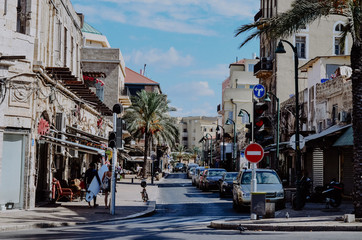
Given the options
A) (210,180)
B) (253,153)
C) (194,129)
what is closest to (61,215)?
(253,153)

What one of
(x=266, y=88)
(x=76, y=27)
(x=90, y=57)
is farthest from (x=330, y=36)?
(x=76, y=27)

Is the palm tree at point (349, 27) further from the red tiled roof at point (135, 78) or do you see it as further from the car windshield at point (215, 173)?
the red tiled roof at point (135, 78)

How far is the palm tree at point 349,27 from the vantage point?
52.3ft

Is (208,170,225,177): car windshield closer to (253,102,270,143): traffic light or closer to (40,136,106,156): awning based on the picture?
(40,136,106,156): awning

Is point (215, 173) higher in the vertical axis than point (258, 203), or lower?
higher

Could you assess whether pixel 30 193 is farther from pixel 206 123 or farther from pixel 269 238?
pixel 206 123

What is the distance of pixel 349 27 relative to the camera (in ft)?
58.7

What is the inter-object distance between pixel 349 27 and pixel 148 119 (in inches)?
1513

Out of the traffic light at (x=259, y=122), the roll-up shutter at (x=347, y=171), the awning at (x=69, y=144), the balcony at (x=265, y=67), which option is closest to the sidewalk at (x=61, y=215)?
the awning at (x=69, y=144)

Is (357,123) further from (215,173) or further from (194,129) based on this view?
(194,129)

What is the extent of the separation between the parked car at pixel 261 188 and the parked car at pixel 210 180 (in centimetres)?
1466

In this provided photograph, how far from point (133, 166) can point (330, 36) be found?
135ft

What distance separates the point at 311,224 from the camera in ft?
47.4

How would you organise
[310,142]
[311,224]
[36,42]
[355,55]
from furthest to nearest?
1. [310,142]
2. [36,42]
3. [355,55]
4. [311,224]
